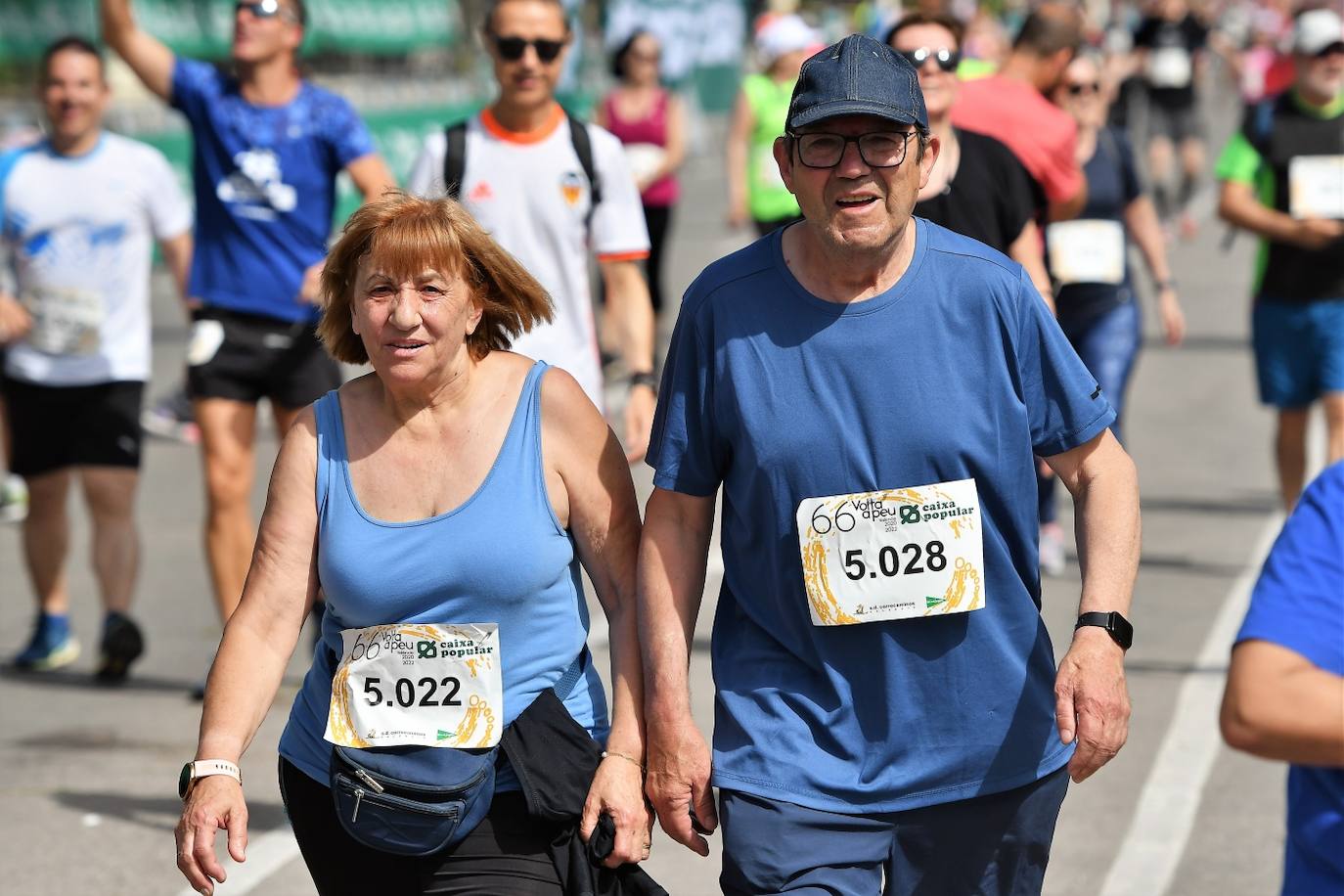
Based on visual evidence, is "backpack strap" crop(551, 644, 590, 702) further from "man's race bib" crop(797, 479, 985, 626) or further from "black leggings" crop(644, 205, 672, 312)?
"black leggings" crop(644, 205, 672, 312)

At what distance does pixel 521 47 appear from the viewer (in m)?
6.14

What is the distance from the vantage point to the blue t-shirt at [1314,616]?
2.59 m

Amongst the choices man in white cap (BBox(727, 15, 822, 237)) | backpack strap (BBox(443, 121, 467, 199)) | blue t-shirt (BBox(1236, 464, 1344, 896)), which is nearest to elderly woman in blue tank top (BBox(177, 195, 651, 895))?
blue t-shirt (BBox(1236, 464, 1344, 896))

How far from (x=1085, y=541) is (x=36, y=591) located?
17.0 ft

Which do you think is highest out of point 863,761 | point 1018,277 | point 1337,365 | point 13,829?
point 1018,277

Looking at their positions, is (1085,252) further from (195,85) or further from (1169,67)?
(1169,67)

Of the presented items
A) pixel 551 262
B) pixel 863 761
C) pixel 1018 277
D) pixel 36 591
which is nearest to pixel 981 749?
pixel 863 761

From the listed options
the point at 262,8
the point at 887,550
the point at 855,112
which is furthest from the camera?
the point at 262,8

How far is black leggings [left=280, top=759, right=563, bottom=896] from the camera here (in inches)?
141

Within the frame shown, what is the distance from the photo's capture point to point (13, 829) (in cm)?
604

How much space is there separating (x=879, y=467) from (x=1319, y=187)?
5409 millimetres

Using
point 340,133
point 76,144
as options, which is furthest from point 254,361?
point 76,144

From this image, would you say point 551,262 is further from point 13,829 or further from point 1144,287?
point 1144,287

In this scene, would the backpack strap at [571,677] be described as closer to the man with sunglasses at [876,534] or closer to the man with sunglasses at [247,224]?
the man with sunglasses at [876,534]
